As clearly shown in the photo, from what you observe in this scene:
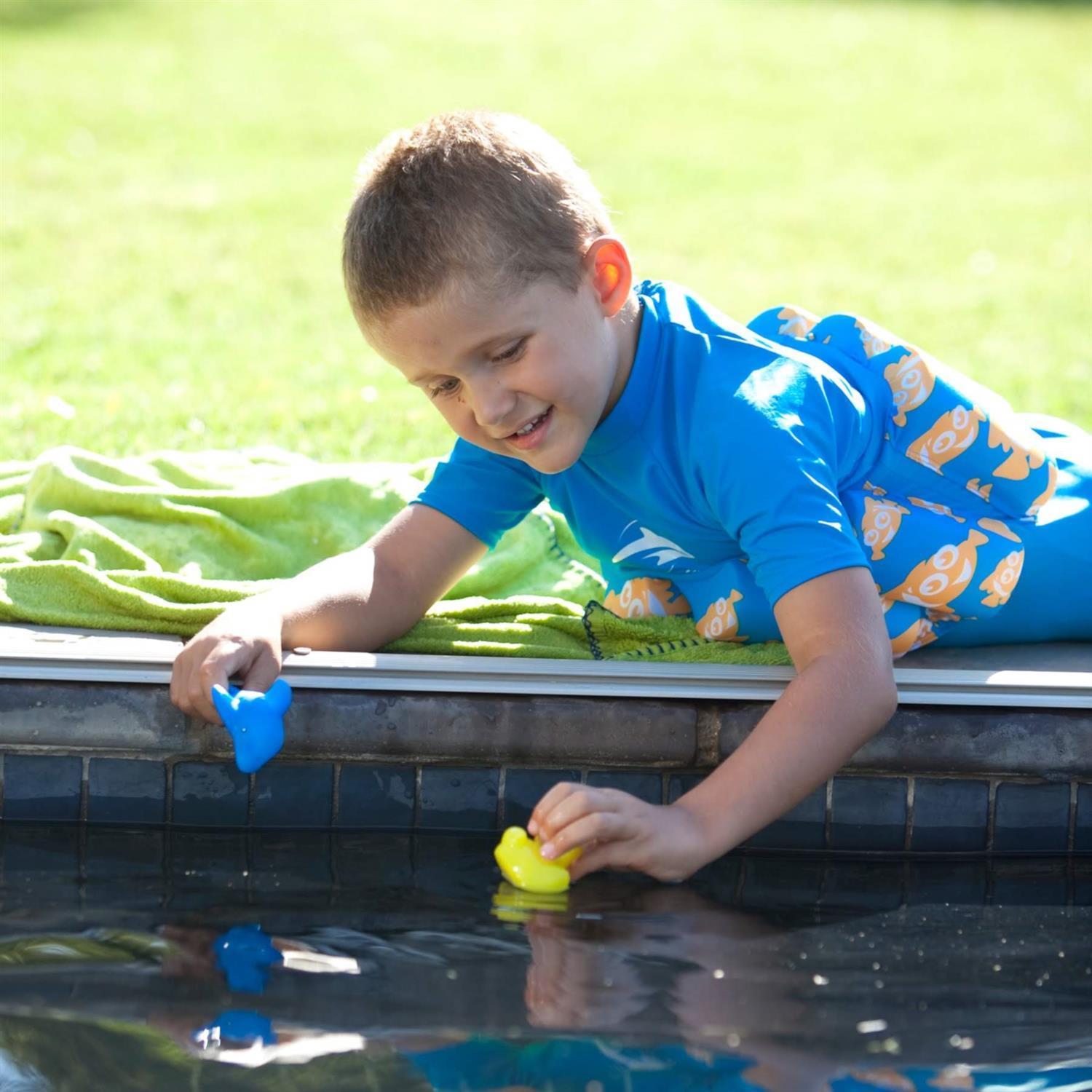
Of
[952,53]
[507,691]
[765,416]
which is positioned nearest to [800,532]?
[765,416]

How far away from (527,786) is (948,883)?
28.0 inches

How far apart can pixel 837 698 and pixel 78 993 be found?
1.12m

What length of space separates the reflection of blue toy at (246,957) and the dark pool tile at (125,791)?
0.46 m

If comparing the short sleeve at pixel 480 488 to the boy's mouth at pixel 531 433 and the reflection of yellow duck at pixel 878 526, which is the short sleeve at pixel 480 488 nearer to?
the boy's mouth at pixel 531 433

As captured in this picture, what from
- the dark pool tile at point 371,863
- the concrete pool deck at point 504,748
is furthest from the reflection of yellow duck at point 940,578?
the dark pool tile at point 371,863

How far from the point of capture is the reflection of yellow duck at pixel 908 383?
9.67 feet

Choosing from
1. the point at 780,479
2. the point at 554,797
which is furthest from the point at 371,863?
the point at 780,479

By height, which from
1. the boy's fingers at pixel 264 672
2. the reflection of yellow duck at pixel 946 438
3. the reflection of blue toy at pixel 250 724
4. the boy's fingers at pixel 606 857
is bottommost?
the boy's fingers at pixel 606 857

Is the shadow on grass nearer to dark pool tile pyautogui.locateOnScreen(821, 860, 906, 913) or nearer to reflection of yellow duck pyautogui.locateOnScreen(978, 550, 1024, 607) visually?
reflection of yellow duck pyautogui.locateOnScreen(978, 550, 1024, 607)

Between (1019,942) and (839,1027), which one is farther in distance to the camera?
(1019,942)

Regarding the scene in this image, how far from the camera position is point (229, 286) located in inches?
321

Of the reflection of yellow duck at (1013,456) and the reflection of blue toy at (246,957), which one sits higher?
the reflection of yellow duck at (1013,456)

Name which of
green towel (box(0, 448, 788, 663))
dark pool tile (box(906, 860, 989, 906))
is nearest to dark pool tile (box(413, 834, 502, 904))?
green towel (box(0, 448, 788, 663))

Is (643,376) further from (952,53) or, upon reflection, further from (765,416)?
(952,53)
